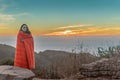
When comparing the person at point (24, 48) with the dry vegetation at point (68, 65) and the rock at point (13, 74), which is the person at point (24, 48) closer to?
the rock at point (13, 74)

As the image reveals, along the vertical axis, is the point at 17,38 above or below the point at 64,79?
above

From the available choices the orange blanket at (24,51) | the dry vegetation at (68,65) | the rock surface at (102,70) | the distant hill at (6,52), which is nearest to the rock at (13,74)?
the orange blanket at (24,51)

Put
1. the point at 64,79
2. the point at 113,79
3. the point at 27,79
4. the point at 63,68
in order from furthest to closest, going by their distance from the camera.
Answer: the point at 63,68 < the point at 64,79 < the point at 113,79 < the point at 27,79

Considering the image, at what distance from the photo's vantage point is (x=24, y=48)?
1226 cm

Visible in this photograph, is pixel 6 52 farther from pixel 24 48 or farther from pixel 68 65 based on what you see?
pixel 24 48

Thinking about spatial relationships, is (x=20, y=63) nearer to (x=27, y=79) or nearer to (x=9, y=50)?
(x=27, y=79)

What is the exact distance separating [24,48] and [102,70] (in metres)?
2.64

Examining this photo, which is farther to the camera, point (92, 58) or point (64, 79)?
point (92, 58)

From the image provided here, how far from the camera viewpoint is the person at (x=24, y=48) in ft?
40.0

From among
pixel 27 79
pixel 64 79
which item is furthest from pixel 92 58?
pixel 27 79

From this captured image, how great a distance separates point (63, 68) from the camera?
14430 mm

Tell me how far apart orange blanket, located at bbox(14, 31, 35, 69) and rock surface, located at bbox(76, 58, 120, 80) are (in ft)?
5.80

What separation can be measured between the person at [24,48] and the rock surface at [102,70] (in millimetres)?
1814

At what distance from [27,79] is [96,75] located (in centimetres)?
248
